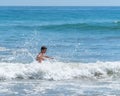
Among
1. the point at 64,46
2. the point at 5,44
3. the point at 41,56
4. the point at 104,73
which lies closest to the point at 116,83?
the point at 104,73

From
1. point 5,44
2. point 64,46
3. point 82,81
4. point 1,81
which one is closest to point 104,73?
point 82,81

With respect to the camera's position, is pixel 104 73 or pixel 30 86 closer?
pixel 30 86

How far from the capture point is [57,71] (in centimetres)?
1669

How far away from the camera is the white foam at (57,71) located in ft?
53.2

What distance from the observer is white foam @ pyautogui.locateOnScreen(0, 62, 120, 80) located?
53.2ft

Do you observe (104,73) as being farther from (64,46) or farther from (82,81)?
(64,46)

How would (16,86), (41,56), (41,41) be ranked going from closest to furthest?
(16,86), (41,56), (41,41)

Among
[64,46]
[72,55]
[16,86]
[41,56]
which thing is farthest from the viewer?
[64,46]

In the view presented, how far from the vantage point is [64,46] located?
1023 inches

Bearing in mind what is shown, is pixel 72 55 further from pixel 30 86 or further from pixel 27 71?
pixel 30 86

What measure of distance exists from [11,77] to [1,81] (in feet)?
2.05

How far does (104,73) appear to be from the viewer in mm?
17125

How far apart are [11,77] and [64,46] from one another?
10264mm

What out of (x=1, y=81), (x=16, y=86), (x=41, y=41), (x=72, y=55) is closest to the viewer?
(x=16, y=86)
